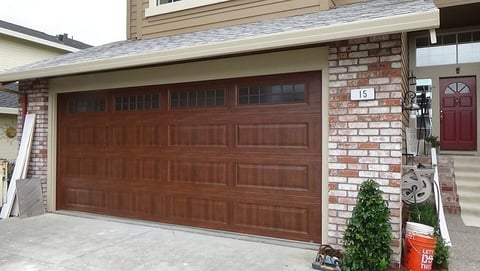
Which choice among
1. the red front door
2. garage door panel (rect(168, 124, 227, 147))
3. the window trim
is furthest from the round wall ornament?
the red front door

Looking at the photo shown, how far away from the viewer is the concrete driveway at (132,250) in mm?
4086

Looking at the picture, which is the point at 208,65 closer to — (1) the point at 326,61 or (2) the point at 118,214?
(1) the point at 326,61

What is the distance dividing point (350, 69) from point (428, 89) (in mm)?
5639

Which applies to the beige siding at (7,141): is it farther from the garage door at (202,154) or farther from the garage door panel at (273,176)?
the garage door panel at (273,176)

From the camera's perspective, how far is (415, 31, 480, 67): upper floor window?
28.0ft

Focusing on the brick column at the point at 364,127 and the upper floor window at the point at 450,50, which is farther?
the upper floor window at the point at 450,50

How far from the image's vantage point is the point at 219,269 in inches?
156

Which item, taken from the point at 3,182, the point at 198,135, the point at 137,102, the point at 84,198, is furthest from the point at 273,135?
the point at 3,182

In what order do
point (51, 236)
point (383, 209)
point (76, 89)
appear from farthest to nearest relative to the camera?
point (76, 89) → point (51, 236) → point (383, 209)

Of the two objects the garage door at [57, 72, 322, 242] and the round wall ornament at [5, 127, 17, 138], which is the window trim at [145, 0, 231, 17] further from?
the round wall ornament at [5, 127, 17, 138]

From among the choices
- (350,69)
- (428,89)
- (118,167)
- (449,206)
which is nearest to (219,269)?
(350,69)

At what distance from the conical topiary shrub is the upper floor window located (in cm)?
654

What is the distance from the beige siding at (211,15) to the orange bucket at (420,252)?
3.49 meters

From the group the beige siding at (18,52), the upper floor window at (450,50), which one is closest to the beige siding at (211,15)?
the upper floor window at (450,50)
